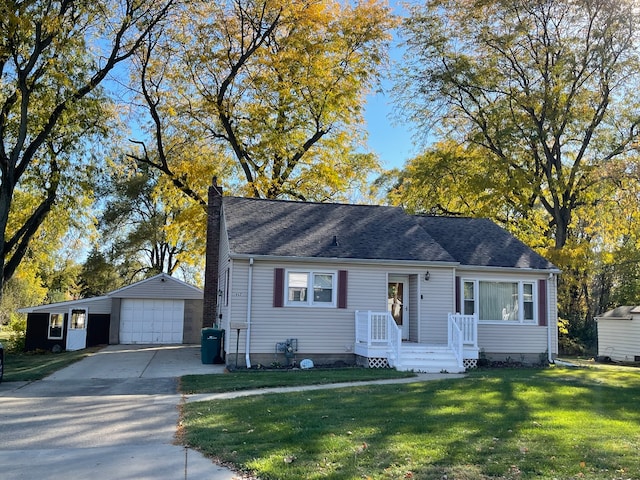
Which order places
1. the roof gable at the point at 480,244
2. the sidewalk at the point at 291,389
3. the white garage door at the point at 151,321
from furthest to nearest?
the white garage door at the point at 151,321, the roof gable at the point at 480,244, the sidewalk at the point at 291,389

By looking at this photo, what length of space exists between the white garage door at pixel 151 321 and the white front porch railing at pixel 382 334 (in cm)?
1463

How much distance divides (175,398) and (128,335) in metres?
18.2

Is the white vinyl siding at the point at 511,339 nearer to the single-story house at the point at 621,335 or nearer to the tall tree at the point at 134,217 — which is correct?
the single-story house at the point at 621,335

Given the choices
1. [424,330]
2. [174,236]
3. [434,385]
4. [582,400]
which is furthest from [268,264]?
[174,236]

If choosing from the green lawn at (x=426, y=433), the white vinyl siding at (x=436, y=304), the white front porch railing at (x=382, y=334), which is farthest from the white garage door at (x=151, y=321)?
the green lawn at (x=426, y=433)

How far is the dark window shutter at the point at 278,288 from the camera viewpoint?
15.5 meters

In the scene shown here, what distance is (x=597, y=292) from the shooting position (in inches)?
1491

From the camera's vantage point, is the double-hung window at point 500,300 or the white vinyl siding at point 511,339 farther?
the double-hung window at point 500,300

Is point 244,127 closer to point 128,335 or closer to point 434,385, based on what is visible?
point 128,335

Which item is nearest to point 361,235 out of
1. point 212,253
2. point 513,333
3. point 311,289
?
point 311,289

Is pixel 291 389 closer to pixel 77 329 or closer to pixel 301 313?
pixel 301 313

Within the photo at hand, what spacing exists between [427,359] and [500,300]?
406 centimetres

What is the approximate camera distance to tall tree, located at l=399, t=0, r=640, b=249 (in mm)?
24562

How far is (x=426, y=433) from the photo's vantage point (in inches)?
279
